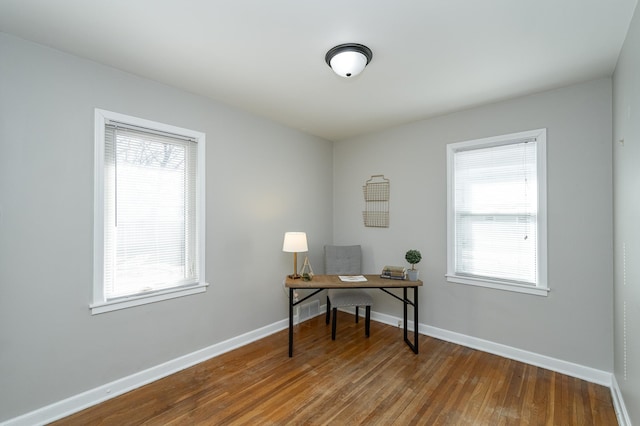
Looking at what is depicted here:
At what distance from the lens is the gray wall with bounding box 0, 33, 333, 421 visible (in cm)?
190

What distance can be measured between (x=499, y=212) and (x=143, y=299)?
347 centimetres

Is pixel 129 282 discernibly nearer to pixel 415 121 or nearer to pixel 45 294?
pixel 45 294

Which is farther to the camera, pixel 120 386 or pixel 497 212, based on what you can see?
pixel 497 212

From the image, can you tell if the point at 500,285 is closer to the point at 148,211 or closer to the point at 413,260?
the point at 413,260

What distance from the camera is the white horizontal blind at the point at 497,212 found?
2.84 metres

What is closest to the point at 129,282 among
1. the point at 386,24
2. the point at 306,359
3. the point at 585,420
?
the point at 306,359

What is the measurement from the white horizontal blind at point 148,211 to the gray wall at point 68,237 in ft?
→ 0.47

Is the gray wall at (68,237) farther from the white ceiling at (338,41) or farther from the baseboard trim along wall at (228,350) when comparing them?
the white ceiling at (338,41)

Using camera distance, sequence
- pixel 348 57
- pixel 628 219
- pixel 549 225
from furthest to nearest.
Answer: pixel 549 225 → pixel 348 57 → pixel 628 219

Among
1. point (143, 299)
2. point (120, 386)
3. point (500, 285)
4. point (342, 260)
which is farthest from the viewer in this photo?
point (342, 260)

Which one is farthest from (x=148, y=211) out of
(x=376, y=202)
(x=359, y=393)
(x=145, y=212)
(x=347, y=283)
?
(x=376, y=202)

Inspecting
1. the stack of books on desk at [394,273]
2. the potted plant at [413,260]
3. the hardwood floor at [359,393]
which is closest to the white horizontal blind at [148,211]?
the hardwood floor at [359,393]

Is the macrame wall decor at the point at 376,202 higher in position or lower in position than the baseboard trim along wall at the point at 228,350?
higher

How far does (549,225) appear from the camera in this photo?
2.70 meters
